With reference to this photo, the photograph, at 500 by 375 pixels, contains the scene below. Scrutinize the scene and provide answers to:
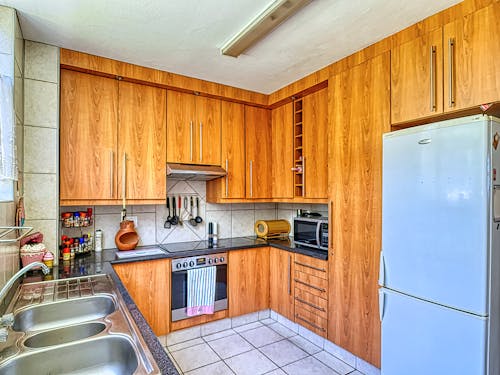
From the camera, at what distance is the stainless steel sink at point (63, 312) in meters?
1.39

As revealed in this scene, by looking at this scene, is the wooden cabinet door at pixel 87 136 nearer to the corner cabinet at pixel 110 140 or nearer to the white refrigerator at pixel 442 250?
the corner cabinet at pixel 110 140

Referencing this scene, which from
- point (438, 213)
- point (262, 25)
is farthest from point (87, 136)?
point (438, 213)

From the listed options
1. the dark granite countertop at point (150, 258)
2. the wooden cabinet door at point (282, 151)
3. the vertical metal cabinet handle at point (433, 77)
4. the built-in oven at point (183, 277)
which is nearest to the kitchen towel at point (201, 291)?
the built-in oven at point (183, 277)

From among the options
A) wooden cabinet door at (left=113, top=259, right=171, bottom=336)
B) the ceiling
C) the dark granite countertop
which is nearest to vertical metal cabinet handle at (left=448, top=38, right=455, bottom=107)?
the ceiling

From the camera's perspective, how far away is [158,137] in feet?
8.69


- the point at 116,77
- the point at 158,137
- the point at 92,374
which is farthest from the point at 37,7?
the point at 92,374

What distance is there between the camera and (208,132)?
292cm

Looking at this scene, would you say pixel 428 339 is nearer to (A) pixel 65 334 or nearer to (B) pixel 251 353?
(B) pixel 251 353

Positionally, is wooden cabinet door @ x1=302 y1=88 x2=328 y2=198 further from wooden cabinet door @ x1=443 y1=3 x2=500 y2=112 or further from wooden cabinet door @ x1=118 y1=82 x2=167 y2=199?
wooden cabinet door @ x1=118 y1=82 x2=167 y2=199

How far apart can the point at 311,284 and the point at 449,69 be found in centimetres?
188

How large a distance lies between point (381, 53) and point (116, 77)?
2.05 metres

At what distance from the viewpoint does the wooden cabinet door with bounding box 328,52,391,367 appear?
2.05m

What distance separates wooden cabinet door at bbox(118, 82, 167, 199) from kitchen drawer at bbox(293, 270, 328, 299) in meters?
1.45

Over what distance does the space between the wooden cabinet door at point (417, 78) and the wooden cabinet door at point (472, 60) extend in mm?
44
